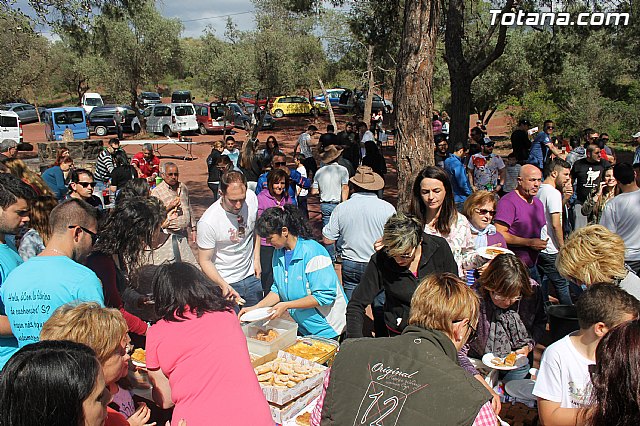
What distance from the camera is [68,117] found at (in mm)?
25562

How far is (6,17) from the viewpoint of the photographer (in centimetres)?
1028

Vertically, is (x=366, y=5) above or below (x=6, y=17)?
above

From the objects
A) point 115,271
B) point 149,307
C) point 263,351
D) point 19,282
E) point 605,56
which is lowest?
point 263,351

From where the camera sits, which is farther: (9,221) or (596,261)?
(9,221)

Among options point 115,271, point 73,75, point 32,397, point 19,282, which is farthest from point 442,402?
point 73,75

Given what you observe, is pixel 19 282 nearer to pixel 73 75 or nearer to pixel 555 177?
pixel 555 177

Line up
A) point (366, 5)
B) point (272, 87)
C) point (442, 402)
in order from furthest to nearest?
1. point (272, 87)
2. point (366, 5)
3. point (442, 402)

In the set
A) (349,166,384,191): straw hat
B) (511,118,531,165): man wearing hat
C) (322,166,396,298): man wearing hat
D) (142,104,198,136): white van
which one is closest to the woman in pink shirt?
(322,166,396,298): man wearing hat

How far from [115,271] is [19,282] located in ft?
3.08

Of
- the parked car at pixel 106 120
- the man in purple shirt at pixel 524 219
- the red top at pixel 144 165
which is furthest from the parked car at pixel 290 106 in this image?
the man in purple shirt at pixel 524 219

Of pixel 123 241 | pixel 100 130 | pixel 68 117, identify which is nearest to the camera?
pixel 123 241

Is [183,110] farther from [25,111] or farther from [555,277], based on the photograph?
[555,277]

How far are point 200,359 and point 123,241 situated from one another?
5.09 ft

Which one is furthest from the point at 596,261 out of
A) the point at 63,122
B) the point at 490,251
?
the point at 63,122
